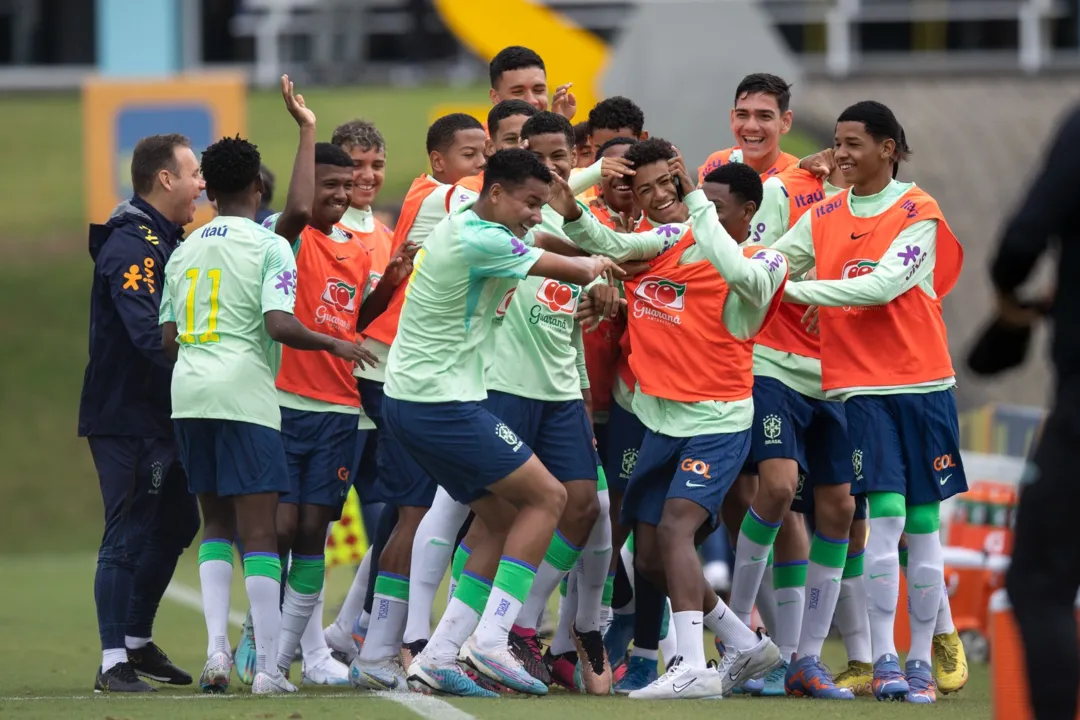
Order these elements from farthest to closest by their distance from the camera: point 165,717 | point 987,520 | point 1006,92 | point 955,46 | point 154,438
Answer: point 955,46
point 1006,92
point 987,520
point 154,438
point 165,717

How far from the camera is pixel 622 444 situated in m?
7.36

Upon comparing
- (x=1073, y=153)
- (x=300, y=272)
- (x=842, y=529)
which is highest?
(x=1073, y=153)

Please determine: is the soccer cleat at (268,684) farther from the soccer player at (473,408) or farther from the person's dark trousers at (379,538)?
the person's dark trousers at (379,538)

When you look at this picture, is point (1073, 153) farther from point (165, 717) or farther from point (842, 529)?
point (165, 717)

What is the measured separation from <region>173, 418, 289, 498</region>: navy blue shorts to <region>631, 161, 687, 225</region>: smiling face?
69.8 inches

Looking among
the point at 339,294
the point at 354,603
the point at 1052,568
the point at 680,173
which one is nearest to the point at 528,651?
the point at 354,603

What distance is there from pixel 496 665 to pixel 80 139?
18439 mm

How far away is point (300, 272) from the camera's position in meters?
7.29

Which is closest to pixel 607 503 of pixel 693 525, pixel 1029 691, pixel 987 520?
pixel 693 525

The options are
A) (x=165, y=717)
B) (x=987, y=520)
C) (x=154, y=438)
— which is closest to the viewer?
(x=165, y=717)

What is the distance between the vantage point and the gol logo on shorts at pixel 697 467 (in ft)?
21.7

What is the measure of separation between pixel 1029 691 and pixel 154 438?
3.86 m

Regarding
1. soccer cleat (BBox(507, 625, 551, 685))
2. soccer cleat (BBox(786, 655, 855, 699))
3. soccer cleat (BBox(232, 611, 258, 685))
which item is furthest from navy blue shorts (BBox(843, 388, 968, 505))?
soccer cleat (BBox(232, 611, 258, 685))

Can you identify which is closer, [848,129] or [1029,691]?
[1029,691]
